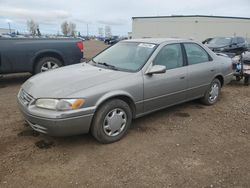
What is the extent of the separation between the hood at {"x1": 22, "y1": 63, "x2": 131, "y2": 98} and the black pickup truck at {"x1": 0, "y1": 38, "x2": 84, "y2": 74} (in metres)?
3.44

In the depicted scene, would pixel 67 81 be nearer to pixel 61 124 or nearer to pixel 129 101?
pixel 61 124

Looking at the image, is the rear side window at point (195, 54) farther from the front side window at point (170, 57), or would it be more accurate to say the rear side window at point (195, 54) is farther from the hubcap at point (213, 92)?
the hubcap at point (213, 92)

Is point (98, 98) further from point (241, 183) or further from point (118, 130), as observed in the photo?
point (241, 183)

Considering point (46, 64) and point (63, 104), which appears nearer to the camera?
point (63, 104)

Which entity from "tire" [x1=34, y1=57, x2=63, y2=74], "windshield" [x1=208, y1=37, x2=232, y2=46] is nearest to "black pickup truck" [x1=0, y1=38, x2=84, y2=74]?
"tire" [x1=34, y1=57, x2=63, y2=74]

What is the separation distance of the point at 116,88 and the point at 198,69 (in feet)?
7.05

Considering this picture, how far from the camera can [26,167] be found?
3045 millimetres

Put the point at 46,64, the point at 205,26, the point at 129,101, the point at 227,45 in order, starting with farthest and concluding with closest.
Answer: the point at 205,26 → the point at 227,45 → the point at 46,64 → the point at 129,101

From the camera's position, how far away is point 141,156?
10.9 feet

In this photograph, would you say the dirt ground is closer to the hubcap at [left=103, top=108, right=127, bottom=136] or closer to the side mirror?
the hubcap at [left=103, top=108, right=127, bottom=136]

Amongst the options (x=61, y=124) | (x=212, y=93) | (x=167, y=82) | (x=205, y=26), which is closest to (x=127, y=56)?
(x=167, y=82)

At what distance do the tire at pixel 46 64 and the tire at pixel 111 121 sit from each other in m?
4.48

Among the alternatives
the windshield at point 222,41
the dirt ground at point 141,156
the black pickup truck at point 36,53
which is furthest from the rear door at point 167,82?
the windshield at point 222,41

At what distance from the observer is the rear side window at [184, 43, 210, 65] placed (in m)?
4.80
